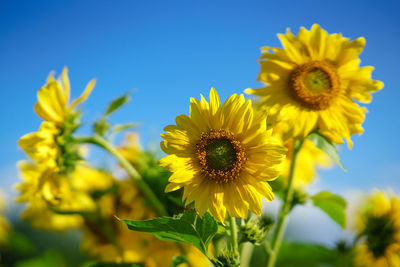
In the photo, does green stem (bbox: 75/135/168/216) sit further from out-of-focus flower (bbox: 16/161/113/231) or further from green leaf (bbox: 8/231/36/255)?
green leaf (bbox: 8/231/36/255)

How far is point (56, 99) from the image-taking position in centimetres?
179

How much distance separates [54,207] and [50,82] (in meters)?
0.61

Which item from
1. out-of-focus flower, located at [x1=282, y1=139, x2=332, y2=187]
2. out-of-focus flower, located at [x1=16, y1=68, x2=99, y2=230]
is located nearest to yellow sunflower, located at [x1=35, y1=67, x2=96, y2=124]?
out-of-focus flower, located at [x1=16, y1=68, x2=99, y2=230]

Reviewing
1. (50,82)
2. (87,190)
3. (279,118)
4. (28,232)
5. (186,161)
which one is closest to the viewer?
(186,161)


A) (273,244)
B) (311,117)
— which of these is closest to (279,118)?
(311,117)

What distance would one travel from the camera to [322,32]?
5.08ft

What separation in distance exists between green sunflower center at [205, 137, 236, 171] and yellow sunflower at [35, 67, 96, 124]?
0.83 m

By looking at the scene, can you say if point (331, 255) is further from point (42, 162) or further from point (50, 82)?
point (50, 82)

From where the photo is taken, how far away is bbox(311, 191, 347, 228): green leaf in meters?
1.73

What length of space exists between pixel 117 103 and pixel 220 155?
743 mm

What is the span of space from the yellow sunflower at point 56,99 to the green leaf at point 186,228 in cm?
88

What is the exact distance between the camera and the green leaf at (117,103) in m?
1.77

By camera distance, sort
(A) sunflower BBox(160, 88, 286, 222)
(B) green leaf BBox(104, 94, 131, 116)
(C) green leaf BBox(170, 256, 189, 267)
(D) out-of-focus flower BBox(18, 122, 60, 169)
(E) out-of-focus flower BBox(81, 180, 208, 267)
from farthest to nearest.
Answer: (E) out-of-focus flower BBox(81, 180, 208, 267) < (B) green leaf BBox(104, 94, 131, 116) < (D) out-of-focus flower BBox(18, 122, 60, 169) < (C) green leaf BBox(170, 256, 189, 267) < (A) sunflower BBox(160, 88, 286, 222)

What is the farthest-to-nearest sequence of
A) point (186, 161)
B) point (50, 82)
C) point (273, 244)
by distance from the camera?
point (50, 82) < point (273, 244) < point (186, 161)
